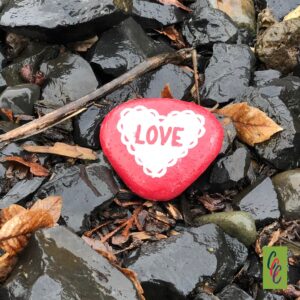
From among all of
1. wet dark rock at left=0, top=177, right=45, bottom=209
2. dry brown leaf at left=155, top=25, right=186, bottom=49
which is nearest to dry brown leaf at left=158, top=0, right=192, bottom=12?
dry brown leaf at left=155, top=25, right=186, bottom=49

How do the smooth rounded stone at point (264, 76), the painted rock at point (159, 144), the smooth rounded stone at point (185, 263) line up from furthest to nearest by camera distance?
the smooth rounded stone at point (264, 76) → the painted rock at point (159, 144) → the smooth rounded stone at point (185, 263)

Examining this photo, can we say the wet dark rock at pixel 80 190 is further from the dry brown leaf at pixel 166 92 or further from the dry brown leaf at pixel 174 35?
the dry brown leaf at pixel 174 35

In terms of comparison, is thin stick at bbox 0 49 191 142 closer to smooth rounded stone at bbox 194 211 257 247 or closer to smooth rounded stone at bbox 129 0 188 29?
smooth rounded stone at bbox 129 0 188 29

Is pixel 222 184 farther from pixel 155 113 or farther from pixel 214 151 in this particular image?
pixel 155 113

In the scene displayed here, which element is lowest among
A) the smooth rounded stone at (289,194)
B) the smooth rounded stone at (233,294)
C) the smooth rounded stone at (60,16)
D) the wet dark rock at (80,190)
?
the smooth rounded stone at (233,294)

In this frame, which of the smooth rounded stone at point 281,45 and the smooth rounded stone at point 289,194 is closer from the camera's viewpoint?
the smooth rounded stone at point 289,194

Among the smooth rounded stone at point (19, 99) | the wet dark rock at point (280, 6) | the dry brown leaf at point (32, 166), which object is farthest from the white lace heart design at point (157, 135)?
the wet dark rock at point (280, 6)

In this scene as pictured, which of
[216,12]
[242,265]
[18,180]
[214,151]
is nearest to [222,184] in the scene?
[214,151]
